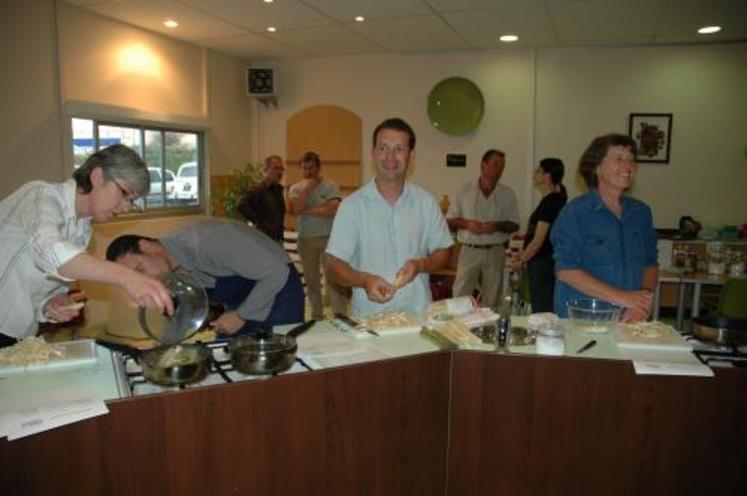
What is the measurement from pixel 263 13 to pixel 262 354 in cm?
370

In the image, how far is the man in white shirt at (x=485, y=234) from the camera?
4.45 metres

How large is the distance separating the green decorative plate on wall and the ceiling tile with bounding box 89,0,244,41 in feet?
6.81

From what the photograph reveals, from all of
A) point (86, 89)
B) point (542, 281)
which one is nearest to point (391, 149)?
point (542, 281)

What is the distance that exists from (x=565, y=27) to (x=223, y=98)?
3.57m

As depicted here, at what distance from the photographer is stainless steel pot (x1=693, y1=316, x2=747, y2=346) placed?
1.62 meters

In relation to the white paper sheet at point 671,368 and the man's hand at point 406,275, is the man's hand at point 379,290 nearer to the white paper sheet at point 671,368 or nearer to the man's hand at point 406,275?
the man's hand at point 406,275

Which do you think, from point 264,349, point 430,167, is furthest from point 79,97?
point 264,349

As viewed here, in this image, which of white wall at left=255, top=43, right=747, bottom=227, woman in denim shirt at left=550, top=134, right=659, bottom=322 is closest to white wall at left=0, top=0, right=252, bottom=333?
white wall at left=255, top=43, right=747, bottom=227

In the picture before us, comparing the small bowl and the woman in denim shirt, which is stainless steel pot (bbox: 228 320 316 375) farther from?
the woman in denim shirt

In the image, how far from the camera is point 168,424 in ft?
3.94

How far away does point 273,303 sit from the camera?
2107 millimetres

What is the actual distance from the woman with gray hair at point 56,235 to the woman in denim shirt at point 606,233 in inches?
58.6

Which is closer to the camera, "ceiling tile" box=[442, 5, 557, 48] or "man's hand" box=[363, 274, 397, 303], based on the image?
"man's hand" box=[363, 274, 397, 303]

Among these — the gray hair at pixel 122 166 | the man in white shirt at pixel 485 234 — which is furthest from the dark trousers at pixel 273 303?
the man in white shirt at pixel 485 234
